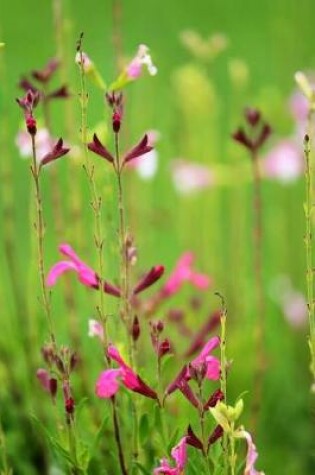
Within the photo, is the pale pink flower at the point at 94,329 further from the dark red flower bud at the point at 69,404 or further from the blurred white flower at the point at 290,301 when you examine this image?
the blurred white flower at the point at 290,301

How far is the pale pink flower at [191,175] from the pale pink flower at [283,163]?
10 centimetres

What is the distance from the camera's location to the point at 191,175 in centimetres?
217

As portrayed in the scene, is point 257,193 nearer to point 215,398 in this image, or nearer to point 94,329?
point 94,329

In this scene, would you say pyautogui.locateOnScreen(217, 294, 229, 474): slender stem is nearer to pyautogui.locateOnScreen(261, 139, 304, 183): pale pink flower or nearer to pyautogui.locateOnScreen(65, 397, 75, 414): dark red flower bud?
pyautogui.locateOnScreen(65, 397, 75, 414): dark red flower bud

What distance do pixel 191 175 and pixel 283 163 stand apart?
0.17 metres

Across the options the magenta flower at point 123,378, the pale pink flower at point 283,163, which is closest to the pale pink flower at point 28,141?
the magenta flower at point 123,378

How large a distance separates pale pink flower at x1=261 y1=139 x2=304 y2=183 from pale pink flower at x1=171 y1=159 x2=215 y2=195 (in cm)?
10

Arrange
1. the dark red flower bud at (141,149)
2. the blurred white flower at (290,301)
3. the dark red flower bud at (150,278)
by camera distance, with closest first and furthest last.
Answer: the dark red flower bud at (141,149)
the dark red flower bud at (150,278)
the blurred white flower at (290,301)

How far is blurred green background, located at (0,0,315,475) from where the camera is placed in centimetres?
178

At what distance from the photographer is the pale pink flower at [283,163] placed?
2080 millimetres

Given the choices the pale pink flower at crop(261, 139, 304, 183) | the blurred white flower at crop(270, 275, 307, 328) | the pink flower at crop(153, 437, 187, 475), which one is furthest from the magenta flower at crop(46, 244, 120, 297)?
the blurred white flower at crop(270, 275, 307, 328)

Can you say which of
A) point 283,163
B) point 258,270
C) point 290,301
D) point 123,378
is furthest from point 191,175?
point 123,378

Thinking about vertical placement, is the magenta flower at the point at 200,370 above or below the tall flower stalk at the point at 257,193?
below

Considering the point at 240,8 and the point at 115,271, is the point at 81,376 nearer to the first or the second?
the point at 115,271
